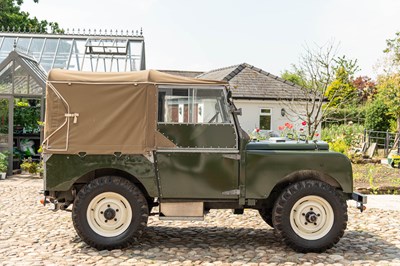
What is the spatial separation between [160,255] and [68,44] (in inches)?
587

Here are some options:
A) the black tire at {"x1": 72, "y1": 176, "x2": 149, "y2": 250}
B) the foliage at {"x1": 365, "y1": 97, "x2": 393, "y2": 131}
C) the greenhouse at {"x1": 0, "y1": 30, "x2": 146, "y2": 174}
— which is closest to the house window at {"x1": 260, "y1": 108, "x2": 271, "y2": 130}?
the foliage at {"x1": 365, "y1": 97, "x2": 393, "y2": 131}

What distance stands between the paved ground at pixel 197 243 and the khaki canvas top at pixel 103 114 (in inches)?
52.7

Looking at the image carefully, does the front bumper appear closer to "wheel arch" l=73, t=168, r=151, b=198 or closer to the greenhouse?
"wheel arch" l=73, t=168, r=151, b=198

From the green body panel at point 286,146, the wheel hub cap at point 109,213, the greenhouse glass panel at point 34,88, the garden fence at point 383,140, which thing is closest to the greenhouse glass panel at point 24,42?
the greenhouse glass panel at point 34,88

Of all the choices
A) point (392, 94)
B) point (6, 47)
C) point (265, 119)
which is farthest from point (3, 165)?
point (392, 94)

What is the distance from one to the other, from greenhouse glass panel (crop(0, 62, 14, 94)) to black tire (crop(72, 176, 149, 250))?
10.2 m

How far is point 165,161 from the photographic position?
6.02m

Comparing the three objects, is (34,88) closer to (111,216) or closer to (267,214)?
(111,216)

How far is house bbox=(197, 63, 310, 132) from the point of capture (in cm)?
2612

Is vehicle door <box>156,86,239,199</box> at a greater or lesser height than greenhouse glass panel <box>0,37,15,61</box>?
lesser

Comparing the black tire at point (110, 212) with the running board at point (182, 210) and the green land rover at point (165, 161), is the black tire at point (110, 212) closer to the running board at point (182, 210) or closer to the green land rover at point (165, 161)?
the green land rover at point (165, 161)

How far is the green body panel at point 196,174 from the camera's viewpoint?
19.7 feet

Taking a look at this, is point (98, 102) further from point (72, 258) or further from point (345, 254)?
point (345, 254)

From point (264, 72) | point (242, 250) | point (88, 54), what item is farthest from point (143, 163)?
point (264, 72)
